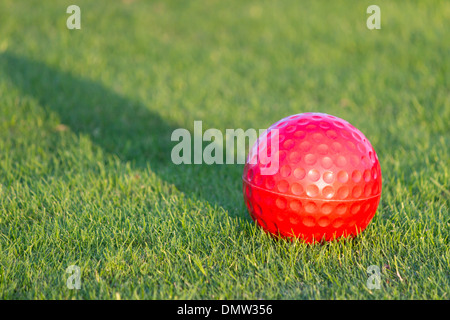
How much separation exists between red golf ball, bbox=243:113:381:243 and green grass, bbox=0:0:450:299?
0.17 meters

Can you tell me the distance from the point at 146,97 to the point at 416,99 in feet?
12.0

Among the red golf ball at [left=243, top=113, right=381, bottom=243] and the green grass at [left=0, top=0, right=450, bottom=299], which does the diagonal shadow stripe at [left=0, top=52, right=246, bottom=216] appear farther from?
the red golf ball at [left=243, top=113, right=381, bottom=243]

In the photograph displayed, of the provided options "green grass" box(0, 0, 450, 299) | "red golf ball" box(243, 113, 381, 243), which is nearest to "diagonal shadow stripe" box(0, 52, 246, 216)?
"green grass" box(0, 0, 450, 299)

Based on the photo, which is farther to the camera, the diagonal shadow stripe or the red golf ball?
the diagonal shadow stripe

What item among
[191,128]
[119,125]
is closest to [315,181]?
[191,128]

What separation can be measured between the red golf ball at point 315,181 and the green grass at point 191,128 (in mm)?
166

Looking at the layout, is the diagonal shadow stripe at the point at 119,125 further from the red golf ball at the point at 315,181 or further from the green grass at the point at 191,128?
the red golf ball at the point at 315,181

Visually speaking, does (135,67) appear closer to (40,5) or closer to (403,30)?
(40,5)

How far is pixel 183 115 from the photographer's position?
6027 millimetres

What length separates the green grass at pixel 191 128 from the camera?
2885 millimetres

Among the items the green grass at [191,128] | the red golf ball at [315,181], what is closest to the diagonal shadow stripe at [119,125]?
Result: the green grass at [191,128]

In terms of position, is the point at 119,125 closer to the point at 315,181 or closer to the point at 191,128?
the point at 191,128

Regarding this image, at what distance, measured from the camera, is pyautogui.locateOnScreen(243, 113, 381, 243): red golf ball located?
2980 millimetres
